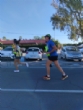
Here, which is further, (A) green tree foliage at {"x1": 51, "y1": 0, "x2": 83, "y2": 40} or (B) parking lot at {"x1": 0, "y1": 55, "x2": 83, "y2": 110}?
(A) green tree foliage at {"x1": 51, "y1": 0, "x2": 83, "y2": 40}

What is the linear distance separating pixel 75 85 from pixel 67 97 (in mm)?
1501

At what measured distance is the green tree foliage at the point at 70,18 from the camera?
2184 centimetres

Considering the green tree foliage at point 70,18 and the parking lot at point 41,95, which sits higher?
the green tree foliage at point 70,18

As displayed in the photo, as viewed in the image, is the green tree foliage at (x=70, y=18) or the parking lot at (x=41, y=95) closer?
the parking lot at (x=41, y=95)

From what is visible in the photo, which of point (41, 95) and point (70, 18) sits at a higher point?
point (70, 18)

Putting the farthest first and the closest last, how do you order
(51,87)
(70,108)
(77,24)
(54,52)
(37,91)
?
(77,24) < (54,52) < (51,87) < (37,91) < (70,108)

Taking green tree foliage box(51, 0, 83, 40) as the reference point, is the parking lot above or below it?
below

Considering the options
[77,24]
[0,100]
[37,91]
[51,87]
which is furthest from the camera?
[77,24]

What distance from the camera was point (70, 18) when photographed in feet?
79.2

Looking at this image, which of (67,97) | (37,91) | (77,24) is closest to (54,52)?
(37,91)

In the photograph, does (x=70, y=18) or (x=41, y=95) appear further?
(x=70, y=18)

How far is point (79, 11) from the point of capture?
22594mm

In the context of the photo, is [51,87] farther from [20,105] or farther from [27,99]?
[20,105]

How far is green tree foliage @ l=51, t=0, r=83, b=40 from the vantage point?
2184cm
